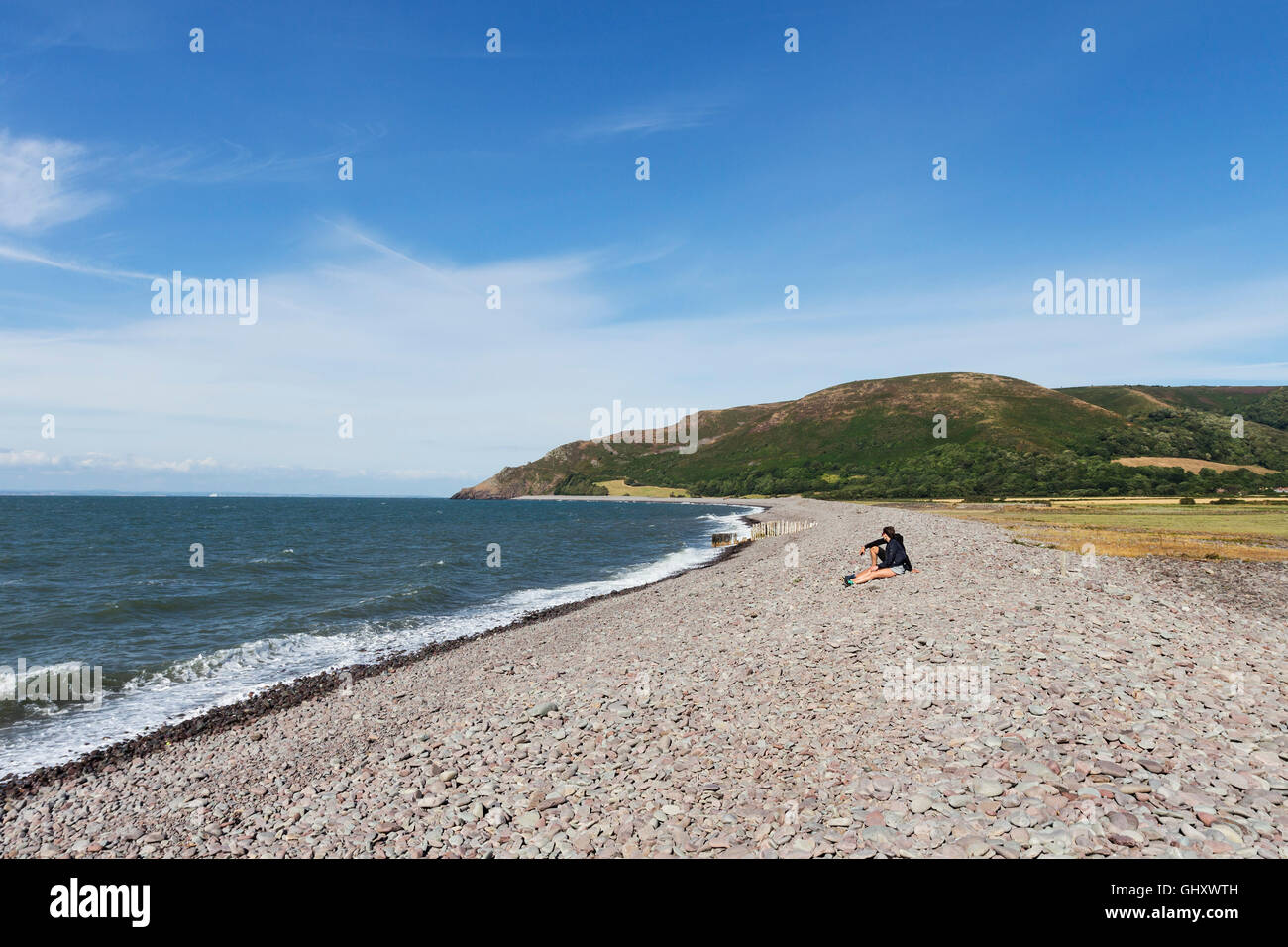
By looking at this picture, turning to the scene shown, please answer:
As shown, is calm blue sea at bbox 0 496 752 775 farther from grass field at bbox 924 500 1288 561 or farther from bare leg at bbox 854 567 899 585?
grass field at bbox 924 500 1288 561

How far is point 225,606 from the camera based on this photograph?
34.7m

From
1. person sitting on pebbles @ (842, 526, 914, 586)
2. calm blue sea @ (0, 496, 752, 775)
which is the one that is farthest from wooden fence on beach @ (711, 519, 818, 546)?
person sitting on pebbles @ (842, 526, 914, 586)

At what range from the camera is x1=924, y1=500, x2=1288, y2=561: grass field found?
38.7 metres

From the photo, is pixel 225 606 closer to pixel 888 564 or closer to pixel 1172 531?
pixel 888 564

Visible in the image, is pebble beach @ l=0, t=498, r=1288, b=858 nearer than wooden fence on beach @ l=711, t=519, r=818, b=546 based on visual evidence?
Yes

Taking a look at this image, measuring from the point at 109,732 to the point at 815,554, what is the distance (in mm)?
36101

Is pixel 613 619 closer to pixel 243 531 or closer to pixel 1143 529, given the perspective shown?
pixel 1143 529

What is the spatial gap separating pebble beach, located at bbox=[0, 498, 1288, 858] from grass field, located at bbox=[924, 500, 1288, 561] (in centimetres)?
2152

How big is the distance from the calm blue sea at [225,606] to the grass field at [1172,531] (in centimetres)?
2984

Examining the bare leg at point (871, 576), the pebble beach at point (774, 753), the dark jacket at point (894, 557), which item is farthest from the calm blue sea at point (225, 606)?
the dark jacket at point (894, 557)

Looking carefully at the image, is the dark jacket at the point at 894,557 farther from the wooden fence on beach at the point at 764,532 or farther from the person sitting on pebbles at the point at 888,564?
the wooden fence on beach at the point at 764,532

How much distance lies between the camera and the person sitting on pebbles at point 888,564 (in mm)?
24406
